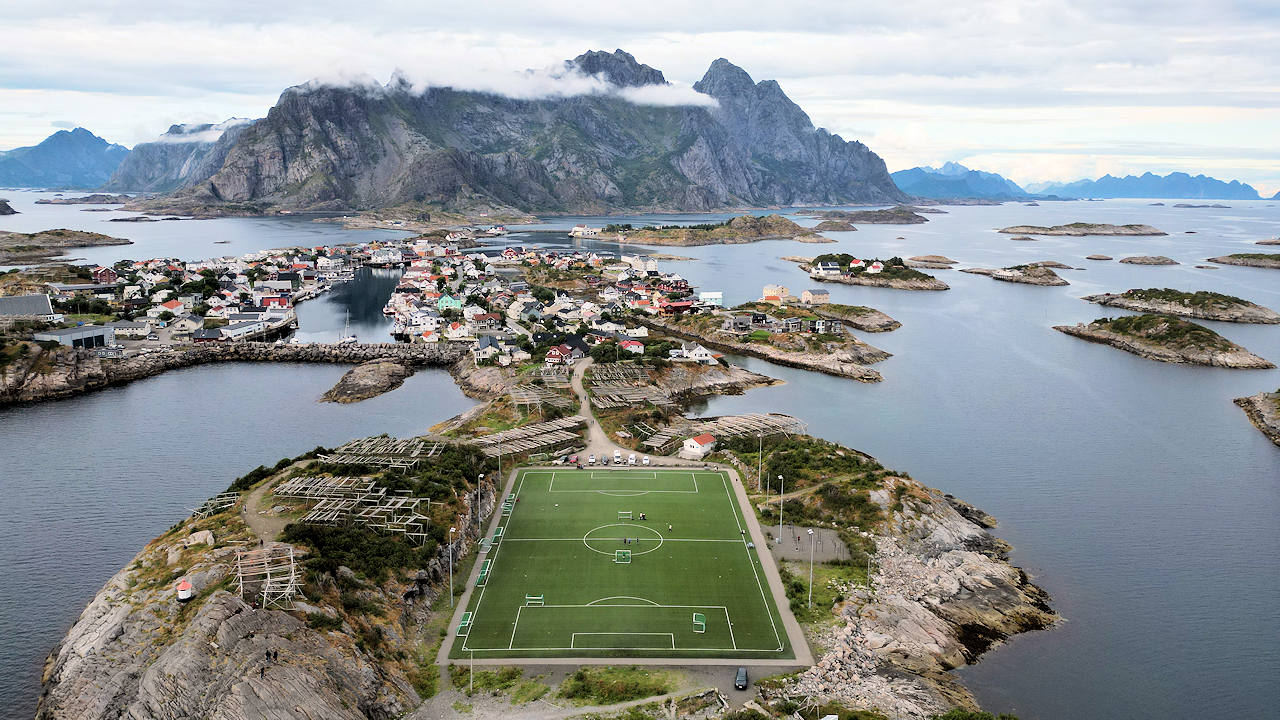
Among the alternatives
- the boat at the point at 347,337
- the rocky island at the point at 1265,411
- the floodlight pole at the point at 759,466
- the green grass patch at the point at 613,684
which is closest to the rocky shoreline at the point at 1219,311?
the rocky island at the point at 1265,411

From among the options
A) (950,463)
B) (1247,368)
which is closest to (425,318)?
(950,463)

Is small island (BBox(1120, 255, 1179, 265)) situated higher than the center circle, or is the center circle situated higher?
small island (BBox(1120, 255, 1179, 265))

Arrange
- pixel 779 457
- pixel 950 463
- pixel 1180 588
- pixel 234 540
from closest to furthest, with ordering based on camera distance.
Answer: pixel 234 540
pixel 1180 588
pixel 779 457
pixel 950 463

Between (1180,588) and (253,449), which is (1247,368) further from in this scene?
(253,449)

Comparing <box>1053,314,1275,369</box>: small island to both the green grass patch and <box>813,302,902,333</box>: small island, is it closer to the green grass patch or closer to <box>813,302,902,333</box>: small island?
<box>813,302,902,333</box>: small island

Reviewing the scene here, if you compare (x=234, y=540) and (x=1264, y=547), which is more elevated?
(x=234, y=540)

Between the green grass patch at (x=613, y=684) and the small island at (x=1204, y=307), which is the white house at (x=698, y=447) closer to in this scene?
the green grass patch at (x=613, y=684)

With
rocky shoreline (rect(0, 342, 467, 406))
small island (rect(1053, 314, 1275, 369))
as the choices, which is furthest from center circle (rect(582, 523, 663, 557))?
small island (rect(1053, 314, 1275, 369))
